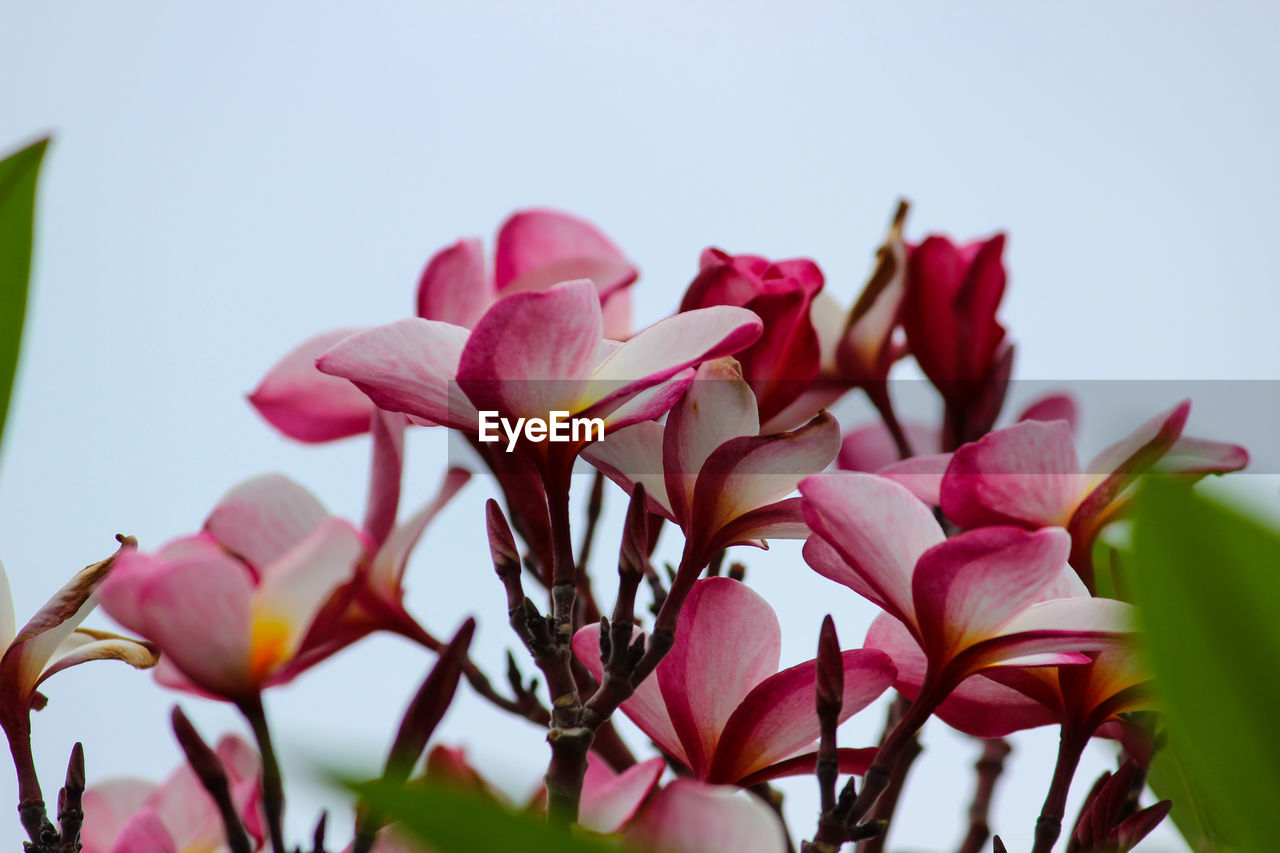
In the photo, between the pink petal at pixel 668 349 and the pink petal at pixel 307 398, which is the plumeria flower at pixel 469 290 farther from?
the pink petal at pixel 668 349

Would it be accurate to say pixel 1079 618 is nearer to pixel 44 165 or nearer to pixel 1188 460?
pixel 1188 460

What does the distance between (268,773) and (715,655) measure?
118mm

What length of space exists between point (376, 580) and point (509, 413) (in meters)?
0.12

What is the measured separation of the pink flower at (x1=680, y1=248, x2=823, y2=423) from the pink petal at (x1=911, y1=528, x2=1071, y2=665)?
0.09m

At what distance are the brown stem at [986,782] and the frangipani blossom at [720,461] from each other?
0.96 feet

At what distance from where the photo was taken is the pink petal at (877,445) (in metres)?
0.61

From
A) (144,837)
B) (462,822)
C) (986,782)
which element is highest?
(462,822)

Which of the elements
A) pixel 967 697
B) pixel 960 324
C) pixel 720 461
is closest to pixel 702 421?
pixel 720 461

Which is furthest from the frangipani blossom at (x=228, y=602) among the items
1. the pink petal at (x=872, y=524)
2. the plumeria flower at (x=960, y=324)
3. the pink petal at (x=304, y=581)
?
the plumeria flower at (x=960, y=324)

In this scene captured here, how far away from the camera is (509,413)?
0.91 feet

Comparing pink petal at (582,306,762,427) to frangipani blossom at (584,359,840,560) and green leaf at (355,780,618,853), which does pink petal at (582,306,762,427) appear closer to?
frangipani blossom at (584,359,840,560)

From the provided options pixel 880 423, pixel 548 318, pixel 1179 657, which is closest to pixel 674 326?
pixel 548 318

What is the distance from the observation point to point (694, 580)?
0.99 ft

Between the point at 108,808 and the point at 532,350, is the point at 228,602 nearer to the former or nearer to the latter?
the point at 532,350
